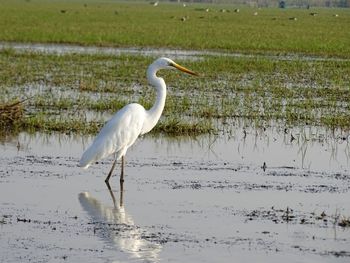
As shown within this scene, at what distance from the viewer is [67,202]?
979cm

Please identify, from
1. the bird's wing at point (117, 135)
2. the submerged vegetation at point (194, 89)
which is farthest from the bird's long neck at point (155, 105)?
the submerged vegetation at point (194, 89)

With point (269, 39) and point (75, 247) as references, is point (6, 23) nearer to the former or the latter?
point (269, 39)

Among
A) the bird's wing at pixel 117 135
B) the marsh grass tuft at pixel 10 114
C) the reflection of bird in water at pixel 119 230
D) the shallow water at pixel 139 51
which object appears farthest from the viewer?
the shallow water at pixel 139 51

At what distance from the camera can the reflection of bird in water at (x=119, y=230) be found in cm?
779

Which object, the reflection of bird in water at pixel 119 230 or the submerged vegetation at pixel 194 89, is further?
the submerged vegetation at pixel 194 89

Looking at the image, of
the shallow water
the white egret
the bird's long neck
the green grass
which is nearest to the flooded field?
the white egret

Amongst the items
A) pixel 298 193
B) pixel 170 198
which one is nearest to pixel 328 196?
pixel 298 193

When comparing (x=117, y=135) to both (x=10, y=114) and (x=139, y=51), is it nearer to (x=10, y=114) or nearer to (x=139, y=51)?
(x=10, y=114)

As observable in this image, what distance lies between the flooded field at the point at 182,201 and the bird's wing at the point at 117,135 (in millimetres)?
362

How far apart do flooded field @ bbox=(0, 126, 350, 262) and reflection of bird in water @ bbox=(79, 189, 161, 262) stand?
1cm

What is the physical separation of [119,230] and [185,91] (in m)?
11.9

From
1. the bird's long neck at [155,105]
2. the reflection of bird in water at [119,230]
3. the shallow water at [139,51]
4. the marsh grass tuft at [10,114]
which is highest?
the shallow water at [139,51]

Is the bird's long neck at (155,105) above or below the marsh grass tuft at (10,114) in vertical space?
above

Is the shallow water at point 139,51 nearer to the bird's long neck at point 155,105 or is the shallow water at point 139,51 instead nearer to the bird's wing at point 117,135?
the bird's long neck at point 155,105
